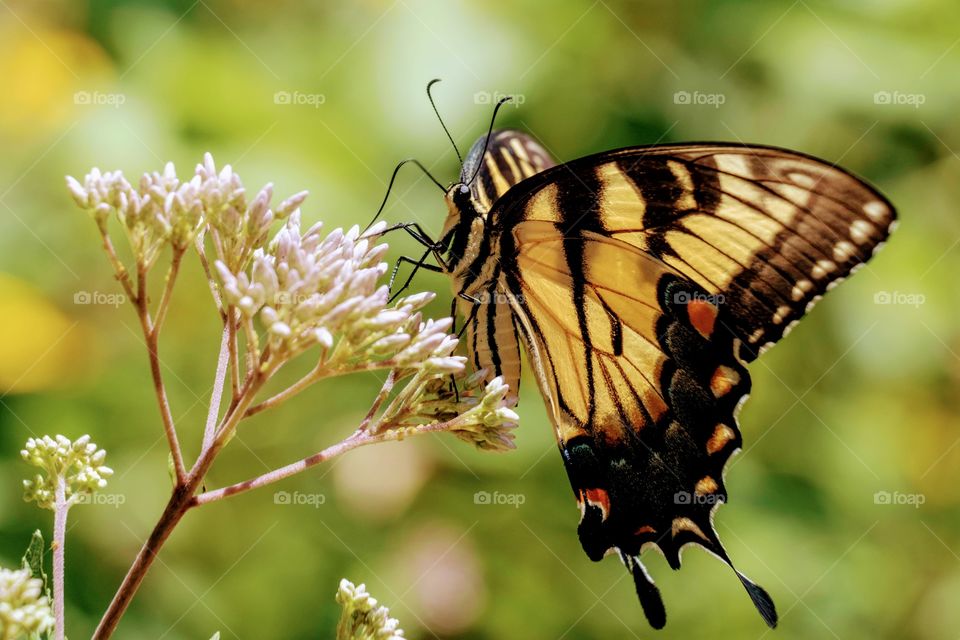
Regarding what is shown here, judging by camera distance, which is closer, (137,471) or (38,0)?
(137,471)

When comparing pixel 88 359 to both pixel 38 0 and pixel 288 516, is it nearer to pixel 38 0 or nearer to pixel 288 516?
pixel 288 516

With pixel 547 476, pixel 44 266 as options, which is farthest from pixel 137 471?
pixel 547 476

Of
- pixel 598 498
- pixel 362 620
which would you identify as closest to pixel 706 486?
pixel 598 498

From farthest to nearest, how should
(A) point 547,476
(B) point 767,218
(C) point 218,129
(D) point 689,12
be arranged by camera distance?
(D) point 689,12 → (A) point 547,476 → (C) point 218,129 → (B) point 767,218

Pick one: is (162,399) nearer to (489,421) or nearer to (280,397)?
(280,397)

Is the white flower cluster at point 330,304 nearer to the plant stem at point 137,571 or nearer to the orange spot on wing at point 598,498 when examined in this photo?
the plant stem at point 137,571

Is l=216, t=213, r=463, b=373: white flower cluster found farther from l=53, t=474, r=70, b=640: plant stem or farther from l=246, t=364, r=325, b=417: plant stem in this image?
l=53, t=474, r=70, b=640: plant stem
